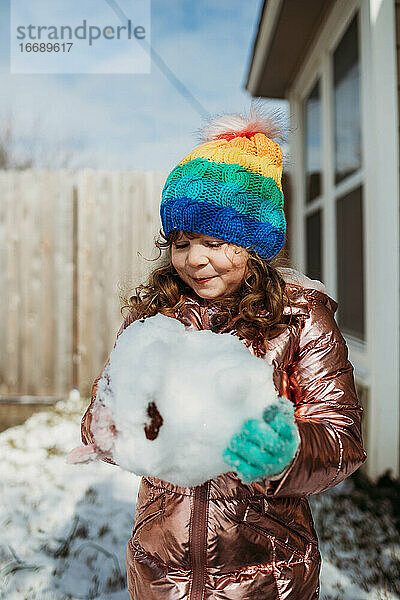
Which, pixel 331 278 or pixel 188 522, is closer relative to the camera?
pixel 188 522

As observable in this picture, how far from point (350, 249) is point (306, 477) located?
10.4 ft

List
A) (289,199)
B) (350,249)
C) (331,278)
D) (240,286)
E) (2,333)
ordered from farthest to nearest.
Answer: (289,199) < (2,333) < (331,278) < (350,249) < (240,286)

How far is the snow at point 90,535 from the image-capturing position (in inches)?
95.6

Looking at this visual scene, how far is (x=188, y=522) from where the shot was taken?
1.31 m

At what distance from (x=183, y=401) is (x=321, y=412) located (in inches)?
16.3

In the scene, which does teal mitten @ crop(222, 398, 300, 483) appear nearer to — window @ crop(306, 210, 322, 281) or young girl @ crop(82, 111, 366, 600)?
young girl @ crop(82, 111, 366, 600)

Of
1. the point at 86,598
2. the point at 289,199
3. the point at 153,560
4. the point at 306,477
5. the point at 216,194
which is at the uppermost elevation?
the point at 289,199

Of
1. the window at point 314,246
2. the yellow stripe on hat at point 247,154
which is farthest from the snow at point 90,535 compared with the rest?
the window at point 314,246

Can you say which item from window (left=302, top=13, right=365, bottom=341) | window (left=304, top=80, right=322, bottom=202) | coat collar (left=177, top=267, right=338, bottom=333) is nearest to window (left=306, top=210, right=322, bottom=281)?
window (left=302, top=13, right=365, bottom=341)

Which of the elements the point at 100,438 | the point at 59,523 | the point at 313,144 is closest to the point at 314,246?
the point at 313,144

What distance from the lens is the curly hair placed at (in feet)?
4.65

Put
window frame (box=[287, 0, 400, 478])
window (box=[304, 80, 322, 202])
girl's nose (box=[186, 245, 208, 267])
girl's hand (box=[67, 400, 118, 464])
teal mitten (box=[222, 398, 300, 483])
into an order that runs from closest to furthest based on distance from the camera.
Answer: teal mitten (box=[222, 398, 300, 483])
girl's hand (box=[67, 400, 118, 464])
girl's nose (box=[186, 245, 208, 267])
window frame (box=[287, 0, 400, 478])
window (box=[304, 80, 322, 202])

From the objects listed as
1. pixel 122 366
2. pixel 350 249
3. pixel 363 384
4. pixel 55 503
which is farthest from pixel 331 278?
pixel 122 366

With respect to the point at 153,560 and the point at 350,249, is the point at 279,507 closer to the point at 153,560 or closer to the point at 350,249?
the point at 153,560
